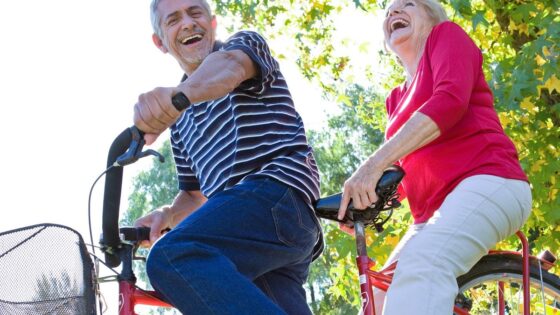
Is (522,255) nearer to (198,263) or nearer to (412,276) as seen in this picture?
(412,276)

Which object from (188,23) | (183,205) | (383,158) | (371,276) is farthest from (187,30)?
(371,276)

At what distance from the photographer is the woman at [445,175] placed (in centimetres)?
301

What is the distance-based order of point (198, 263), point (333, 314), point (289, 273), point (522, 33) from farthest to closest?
point (333, 314), point (522, 33), point (289, 273), point (198, 263)

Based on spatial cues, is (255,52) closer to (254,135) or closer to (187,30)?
(254,135)

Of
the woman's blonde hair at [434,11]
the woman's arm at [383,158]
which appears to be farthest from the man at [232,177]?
the woman's blonde hair at [434,11]

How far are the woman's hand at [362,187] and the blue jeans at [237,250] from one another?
0.39ft

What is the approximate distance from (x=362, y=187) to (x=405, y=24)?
880 mm

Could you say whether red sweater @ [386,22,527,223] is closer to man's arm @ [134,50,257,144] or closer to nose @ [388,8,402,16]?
nose @ [388,8,402,16]

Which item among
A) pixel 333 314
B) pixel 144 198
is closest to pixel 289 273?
pixel 333 314

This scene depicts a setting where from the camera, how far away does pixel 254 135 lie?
10.0ft

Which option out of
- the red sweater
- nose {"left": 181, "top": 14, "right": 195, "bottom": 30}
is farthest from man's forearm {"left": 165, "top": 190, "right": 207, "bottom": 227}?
the red sweater

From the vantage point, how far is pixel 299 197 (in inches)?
118

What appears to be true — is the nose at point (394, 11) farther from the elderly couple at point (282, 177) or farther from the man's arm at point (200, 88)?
the man's arm at point (200, 88)

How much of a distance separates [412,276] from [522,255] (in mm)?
638
